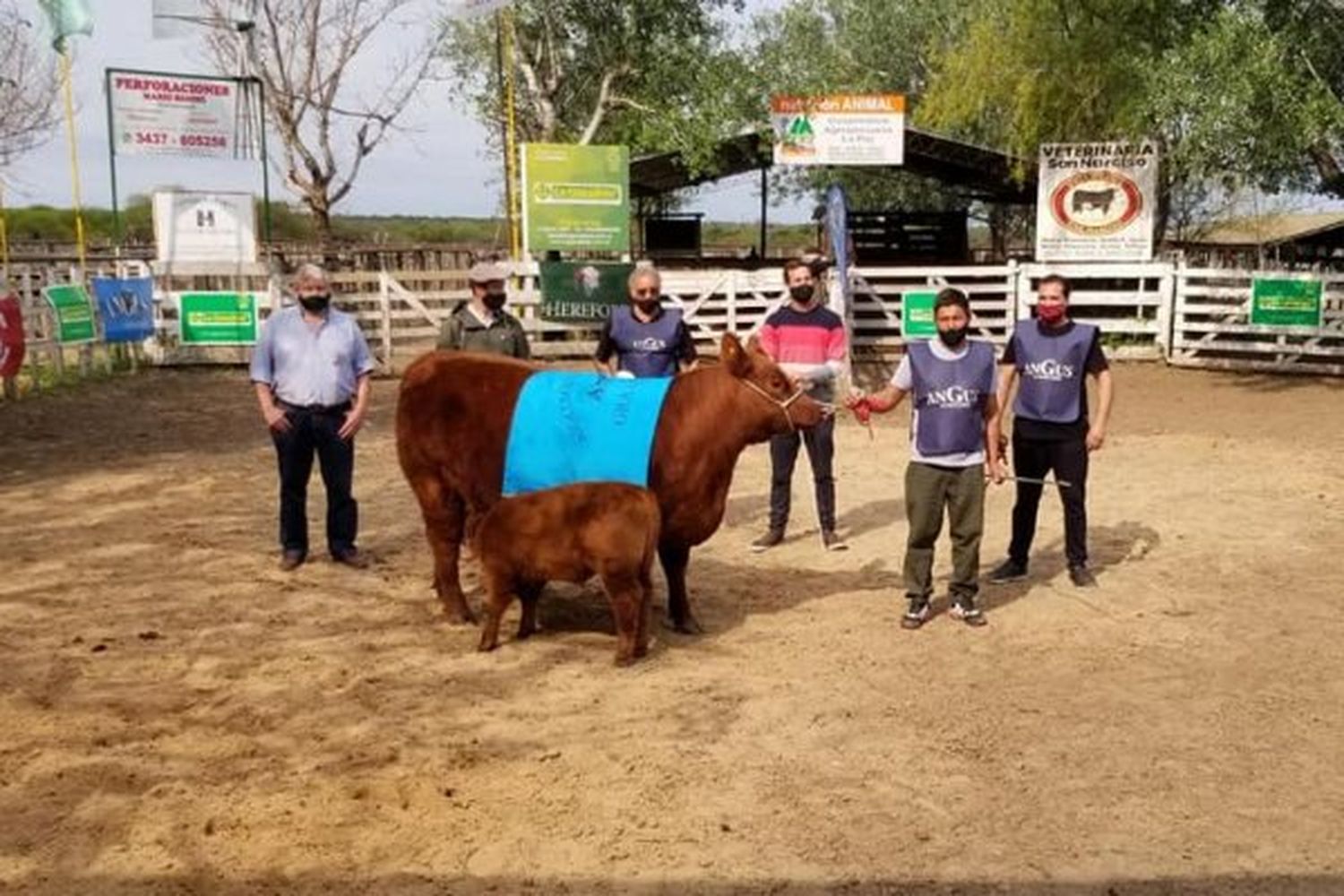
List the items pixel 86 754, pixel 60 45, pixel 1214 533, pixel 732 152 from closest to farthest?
1. pixel 86 754
2. pixel 1214 533
3. pixel 60 45
4. pixel 732 152

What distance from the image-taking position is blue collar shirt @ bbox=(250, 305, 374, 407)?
6801mm

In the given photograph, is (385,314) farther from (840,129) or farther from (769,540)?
(769,540)

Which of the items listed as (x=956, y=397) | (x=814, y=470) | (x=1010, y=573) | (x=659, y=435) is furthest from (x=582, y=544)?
(x=1010, y=573)

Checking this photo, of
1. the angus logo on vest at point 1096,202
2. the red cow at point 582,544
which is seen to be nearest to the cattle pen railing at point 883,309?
the angus logo on vest at point 1096,202

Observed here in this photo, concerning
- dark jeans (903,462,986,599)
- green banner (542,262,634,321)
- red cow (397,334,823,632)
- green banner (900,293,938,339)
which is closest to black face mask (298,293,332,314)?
red cow (397,334,823,632)

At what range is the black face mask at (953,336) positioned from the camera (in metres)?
5.94

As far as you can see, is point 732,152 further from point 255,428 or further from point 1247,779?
point 1247,779

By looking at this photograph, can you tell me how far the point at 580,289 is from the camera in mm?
17625

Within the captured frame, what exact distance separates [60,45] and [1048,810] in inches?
702

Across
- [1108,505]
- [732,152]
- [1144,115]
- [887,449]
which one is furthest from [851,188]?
[1108,505]

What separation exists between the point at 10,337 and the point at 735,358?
1022cm

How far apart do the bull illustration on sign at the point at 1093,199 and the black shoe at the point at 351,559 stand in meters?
13.9

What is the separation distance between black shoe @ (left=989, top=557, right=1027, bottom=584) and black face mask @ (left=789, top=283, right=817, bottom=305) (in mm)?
1925

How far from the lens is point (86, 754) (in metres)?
4.43
